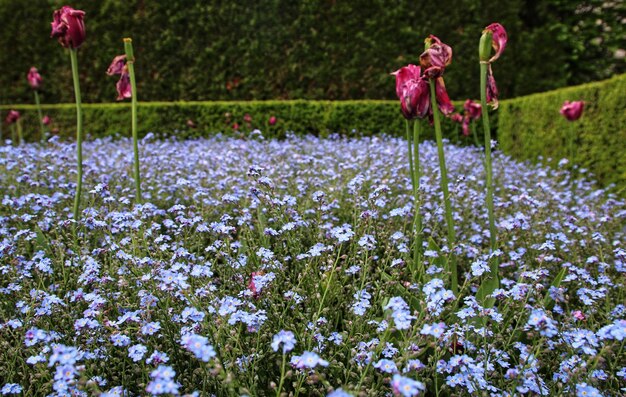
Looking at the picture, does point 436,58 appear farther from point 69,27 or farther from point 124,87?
point 69,27

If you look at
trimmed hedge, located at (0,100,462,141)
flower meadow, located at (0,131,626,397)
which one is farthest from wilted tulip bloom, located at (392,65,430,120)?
trimmed hedge, located at (0,100,462,141)

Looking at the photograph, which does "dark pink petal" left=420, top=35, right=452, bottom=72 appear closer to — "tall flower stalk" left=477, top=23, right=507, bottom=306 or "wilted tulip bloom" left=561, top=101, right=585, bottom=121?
"tall flower stalk" left=477, top=23, right=507, bottom=306

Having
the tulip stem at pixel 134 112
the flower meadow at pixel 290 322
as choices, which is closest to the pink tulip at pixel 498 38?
the flower meadow at pixel 290 322

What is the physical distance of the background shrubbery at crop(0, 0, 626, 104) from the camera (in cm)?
868

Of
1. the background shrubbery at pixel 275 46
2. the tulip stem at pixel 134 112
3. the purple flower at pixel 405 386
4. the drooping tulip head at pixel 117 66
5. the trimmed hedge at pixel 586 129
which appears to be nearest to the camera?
the purple flower at pixel 405 386

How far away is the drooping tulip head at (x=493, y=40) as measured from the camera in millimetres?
1922

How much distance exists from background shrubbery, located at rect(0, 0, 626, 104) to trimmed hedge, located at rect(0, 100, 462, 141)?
122cm

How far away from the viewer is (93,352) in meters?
1.50

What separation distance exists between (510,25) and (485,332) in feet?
28.4

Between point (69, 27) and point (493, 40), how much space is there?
1997mm

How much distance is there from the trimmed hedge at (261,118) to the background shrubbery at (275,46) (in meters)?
1.22

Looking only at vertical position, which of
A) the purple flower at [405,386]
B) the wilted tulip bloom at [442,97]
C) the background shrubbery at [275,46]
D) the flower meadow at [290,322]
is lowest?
the flower meadow at [290,322]

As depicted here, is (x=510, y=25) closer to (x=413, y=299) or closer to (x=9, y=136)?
(x=413, y=299)

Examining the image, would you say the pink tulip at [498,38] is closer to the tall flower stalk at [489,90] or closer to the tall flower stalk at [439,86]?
the tall flower stalk at [489,90]
